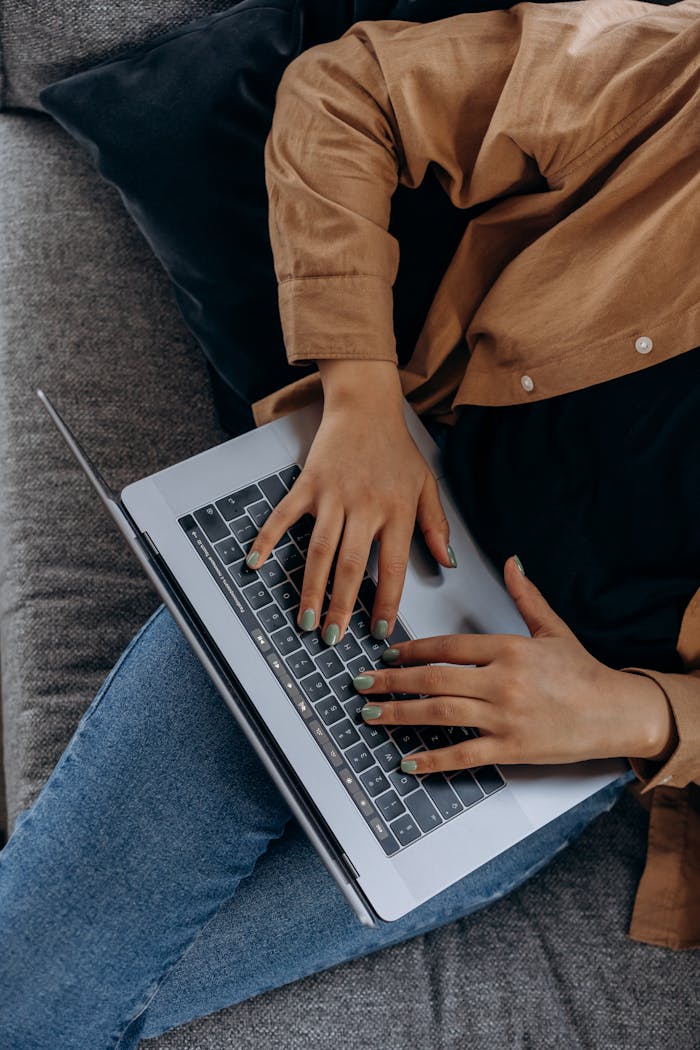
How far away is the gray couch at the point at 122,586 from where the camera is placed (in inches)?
36.4

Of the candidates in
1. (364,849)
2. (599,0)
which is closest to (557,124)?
(599,0)

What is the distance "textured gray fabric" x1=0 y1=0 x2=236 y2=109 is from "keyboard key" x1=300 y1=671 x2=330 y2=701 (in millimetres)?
794

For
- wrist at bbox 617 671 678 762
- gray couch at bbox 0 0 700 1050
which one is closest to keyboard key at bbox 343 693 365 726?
wrist at bbox 617 671 678 762

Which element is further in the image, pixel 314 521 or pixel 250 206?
pixel 250 206

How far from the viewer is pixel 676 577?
81 centimetres

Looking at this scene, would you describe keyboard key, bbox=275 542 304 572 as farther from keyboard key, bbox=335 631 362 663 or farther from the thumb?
the thumb

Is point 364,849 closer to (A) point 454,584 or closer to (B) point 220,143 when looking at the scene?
(A) point 454,584

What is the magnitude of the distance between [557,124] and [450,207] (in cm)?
20

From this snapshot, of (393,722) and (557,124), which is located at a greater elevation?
(557,124)

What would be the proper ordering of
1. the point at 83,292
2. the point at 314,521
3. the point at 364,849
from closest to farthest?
the point at 364,849 → the point at 314,521 → the point at 83,292

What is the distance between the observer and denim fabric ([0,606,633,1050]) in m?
0.78

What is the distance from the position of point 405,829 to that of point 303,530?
0.91 ft

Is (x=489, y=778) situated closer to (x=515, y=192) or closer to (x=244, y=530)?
(x=244, y=530)

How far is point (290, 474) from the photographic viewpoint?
0.83 meters
